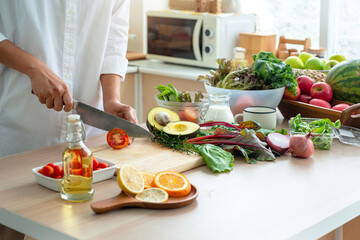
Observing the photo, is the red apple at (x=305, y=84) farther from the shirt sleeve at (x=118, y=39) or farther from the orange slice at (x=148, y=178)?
the orange slice at (x=148, y=178)

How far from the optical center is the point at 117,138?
1439 mm

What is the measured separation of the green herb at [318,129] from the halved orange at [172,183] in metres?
0.50

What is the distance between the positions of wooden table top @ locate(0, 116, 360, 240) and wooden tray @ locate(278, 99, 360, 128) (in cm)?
30

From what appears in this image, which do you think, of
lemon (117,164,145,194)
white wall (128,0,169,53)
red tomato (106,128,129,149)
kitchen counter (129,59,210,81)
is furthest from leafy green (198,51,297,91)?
white wall (128,0,169,53)

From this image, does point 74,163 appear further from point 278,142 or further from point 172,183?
point 278,142

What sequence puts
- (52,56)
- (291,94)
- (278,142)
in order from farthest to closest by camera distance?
(291,94)
(52,56)
(278,142)

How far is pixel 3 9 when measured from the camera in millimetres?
1536

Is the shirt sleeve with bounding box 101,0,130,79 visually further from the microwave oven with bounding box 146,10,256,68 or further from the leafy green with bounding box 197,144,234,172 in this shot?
the microwave oven with bounding box 146,10,256,68

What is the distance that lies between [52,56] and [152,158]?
52 cm

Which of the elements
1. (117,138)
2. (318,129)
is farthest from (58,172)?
(318,129)

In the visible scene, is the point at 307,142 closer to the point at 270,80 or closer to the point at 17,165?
the point at 270,80

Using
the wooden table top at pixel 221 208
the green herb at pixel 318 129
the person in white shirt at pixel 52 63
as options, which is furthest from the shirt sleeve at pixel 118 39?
the green herb at pixel 318 129

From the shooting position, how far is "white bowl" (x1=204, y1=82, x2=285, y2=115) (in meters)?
1.72

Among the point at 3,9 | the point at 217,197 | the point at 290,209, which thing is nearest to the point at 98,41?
the point at 3,9
